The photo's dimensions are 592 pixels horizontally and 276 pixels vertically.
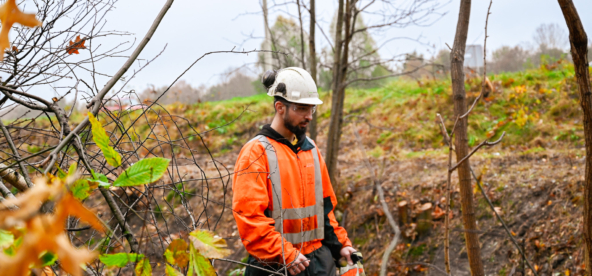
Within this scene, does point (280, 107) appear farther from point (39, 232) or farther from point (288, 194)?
point (39, 232)

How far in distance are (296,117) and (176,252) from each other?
183cm

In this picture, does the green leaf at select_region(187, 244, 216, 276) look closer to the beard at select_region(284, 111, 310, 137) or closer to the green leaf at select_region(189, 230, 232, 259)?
the green leaf at select_region(189, 230, 232, 259)

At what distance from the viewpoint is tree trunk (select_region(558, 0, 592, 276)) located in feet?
5.36

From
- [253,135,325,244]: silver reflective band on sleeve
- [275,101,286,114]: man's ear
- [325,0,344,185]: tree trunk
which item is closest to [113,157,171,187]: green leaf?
[253,135,325,244]: silver reflective band on sleeve

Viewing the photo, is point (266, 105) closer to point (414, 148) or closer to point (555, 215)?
point (414, 148)

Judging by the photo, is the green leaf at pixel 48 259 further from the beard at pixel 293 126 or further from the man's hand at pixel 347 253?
the man's hand at pixel 347 253

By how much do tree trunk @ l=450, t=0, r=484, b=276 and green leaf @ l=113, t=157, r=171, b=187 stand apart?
189cm

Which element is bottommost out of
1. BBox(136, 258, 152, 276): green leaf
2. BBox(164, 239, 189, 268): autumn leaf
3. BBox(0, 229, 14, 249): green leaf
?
BBox(136, 258, 152, 276): green leaf

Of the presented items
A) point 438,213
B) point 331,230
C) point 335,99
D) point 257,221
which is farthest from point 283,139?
point 438,213

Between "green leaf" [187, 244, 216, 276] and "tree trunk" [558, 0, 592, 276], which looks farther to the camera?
"tree trunk" [558, 0, 592, 276]

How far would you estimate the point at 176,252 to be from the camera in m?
0.85

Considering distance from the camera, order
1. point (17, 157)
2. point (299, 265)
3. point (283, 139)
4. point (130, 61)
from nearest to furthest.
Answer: point (17, 157), point (130, 61), point (299, 265), point (283, 139)

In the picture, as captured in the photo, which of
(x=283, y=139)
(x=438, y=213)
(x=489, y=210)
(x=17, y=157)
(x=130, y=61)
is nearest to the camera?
(x=17, y=157)

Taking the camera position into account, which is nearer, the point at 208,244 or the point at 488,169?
the point at 208,244
